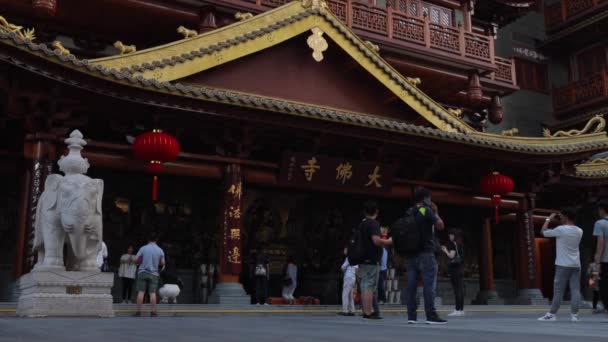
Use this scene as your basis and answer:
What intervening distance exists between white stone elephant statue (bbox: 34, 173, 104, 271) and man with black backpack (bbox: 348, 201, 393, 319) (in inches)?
126

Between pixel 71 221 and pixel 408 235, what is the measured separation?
3.99 metres

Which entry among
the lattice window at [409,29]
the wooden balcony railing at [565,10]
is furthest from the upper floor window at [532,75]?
the lattice window at [409,29]

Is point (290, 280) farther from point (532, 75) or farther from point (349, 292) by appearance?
point (532, 75)

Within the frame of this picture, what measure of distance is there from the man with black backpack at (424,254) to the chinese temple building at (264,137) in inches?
192

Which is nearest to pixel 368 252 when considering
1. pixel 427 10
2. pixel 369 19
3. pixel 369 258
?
pixel 369 258

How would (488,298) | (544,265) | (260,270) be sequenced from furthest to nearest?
(544,265), (488,298), (260,270)

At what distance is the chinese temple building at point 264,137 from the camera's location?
1061 centimetres

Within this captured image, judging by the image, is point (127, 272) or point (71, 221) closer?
point (71, 221)

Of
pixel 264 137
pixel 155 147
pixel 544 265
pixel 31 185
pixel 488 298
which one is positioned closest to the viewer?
pixel 31 185

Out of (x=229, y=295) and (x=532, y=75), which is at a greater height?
(x=532, y=75)

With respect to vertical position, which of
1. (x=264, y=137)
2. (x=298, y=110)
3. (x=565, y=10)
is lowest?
(x=264, y=137)

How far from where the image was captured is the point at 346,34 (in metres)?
13.5

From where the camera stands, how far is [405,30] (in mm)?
17281

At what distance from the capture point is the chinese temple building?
10609 millimetres
